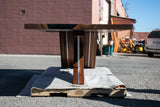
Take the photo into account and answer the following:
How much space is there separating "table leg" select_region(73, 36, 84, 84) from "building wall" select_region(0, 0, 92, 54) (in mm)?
11315

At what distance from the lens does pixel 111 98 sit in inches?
195

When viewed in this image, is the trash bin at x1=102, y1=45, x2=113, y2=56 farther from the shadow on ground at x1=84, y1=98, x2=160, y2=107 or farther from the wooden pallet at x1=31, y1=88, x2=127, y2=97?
the shadow on ground at x1=84, y1=98, x2=160, y2=107

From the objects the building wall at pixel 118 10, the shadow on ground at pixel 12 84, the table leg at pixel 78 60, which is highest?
the building wall at pixel 118 10

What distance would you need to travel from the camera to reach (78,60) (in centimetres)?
518

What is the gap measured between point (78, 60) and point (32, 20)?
12275 millimetres

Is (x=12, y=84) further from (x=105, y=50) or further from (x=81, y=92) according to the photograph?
(x=105, y=50)

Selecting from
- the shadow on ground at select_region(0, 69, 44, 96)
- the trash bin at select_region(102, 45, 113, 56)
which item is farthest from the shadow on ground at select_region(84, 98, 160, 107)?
the trash bin at select_region(102, 45, 113, 56)

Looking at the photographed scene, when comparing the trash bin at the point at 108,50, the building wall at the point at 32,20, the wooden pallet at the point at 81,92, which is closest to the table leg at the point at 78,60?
the wooden pallet at the point at 81,92

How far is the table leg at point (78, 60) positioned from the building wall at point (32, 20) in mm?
11315

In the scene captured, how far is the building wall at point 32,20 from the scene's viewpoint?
16328mm

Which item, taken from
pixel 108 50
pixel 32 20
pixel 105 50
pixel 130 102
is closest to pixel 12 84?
pixel 130 102

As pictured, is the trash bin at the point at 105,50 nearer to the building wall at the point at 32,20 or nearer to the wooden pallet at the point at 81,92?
the building wall at the point at 32,20

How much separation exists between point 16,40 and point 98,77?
40.7 ft

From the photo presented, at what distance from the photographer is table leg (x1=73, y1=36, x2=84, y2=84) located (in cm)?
515
